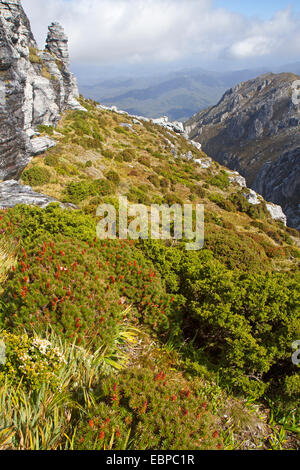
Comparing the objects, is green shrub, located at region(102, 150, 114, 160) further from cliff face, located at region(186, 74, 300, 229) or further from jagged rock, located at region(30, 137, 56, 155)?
cliff face, located at region(186, 74, 300, 229)

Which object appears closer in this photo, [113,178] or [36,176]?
[36,176]

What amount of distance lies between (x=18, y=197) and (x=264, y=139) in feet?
514

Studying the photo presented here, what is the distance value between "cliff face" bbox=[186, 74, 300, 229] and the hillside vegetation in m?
71.0

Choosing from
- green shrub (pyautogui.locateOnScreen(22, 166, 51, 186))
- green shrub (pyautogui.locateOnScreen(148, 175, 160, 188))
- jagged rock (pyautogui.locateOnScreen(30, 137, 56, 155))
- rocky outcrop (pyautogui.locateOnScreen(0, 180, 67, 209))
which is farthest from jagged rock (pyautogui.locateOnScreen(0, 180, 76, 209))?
green shrub (pyautogui.locateOnScreen(148, 175, 160, 188))

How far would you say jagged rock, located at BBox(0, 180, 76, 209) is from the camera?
445 inches

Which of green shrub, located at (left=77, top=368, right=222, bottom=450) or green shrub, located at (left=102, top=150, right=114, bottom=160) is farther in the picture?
green shrub, located at (left=102, top=150, right=114, bottom=160)

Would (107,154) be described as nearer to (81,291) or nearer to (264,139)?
(81,291)

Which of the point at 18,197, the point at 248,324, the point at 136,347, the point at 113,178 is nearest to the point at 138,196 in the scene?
the point at 113,178

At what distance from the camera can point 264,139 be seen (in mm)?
143000

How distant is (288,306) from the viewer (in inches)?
185

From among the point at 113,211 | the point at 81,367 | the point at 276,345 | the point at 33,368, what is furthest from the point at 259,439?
the point at 113,211
